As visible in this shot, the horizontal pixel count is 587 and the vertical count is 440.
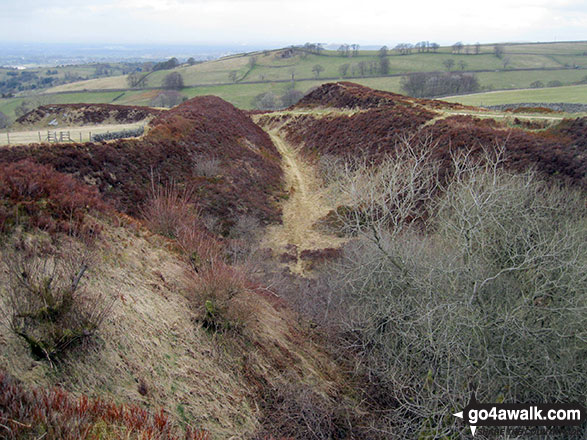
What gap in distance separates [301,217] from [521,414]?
15615 mm

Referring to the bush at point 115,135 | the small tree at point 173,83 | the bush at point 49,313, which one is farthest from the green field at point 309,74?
the bush at point 49,313

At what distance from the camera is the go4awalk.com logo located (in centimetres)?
583

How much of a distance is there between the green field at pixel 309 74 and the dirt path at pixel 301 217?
146 feet

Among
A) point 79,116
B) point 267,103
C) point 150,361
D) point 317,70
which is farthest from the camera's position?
point 317,70

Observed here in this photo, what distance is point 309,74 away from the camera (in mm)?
91062

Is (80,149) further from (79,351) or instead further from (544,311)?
(544,311)

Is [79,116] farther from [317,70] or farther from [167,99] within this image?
[317,70]

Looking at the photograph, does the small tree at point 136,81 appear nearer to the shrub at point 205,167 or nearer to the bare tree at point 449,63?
the bare tree at point 449,63

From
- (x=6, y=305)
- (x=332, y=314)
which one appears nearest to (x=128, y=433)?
(x=6, y=305)

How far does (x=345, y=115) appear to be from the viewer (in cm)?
3500

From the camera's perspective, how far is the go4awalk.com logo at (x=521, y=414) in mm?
5832

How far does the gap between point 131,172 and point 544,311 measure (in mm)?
17200

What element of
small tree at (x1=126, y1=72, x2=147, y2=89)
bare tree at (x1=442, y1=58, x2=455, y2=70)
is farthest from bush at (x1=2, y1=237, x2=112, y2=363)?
bare tree at (x1=442, y1=58, x2=455, y2=70)

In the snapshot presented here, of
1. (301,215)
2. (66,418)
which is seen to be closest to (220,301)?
(66,418)
